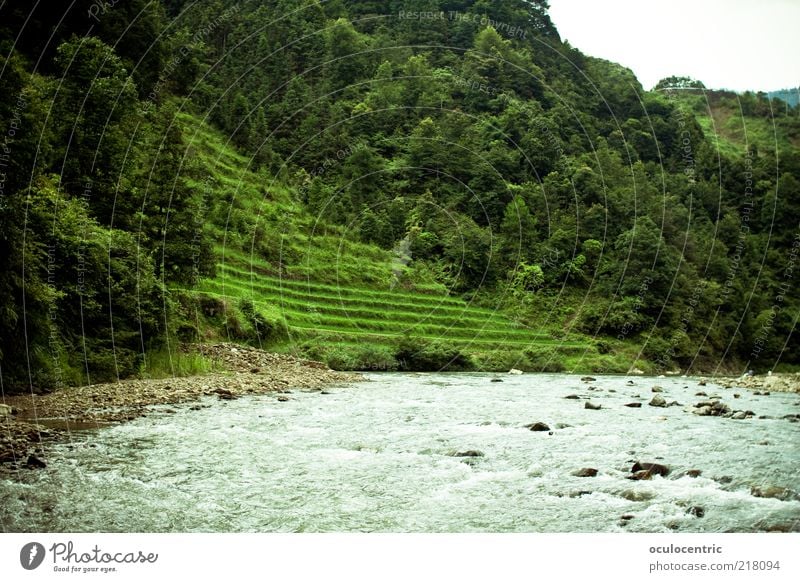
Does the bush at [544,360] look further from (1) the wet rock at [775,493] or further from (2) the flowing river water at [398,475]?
(1) the wet rock at [775,493]

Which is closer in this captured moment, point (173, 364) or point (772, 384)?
point (173, 364)

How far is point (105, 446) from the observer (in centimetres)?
870

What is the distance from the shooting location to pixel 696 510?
700 cm

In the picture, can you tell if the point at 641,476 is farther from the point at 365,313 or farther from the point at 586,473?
the point at 365,313

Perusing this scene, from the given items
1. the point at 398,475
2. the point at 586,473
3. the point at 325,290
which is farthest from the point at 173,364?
the point at 325,290

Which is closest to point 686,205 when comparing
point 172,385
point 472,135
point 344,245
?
point 472,135

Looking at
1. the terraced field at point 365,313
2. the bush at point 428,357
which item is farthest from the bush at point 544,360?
the bush at point 428,357

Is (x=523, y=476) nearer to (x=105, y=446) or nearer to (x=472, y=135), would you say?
Answer: (x=105, y=446)

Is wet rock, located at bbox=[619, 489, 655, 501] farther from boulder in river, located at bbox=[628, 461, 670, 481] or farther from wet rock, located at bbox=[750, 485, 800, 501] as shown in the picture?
wet rock, located at bbox=[750, 485, 800, 501]

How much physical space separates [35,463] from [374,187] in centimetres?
4512

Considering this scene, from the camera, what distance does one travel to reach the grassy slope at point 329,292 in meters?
30.6

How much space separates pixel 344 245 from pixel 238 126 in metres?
13.8
